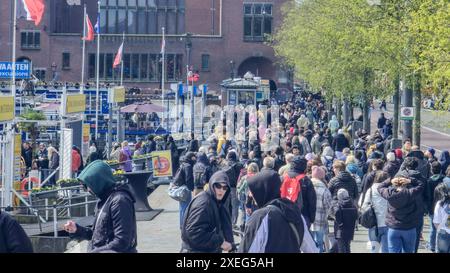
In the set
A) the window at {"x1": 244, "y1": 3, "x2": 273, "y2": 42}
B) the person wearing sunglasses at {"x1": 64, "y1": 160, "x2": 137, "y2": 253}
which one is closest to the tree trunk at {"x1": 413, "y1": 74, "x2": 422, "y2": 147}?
the person wearing sunglasses at {"x1": 64, "y1": 160, "x2": 137, "y2": 253}

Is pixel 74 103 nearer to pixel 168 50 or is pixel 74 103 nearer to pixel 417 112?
pixel 417 112


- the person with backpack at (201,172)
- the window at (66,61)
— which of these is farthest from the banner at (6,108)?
the window at (66,61)

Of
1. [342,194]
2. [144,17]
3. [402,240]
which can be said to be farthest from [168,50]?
[402,240]

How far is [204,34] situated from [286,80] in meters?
9.16

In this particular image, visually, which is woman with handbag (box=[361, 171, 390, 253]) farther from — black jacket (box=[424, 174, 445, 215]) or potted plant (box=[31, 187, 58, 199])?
potted plant (box=[31, 187, 58, 199])

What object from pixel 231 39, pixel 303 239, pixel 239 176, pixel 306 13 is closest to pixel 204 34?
pixel 231 39

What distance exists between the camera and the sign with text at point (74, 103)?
27859mm

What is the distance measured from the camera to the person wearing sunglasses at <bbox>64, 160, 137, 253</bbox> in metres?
8.76

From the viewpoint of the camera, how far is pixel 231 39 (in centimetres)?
9231

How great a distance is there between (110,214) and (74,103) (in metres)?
19.9

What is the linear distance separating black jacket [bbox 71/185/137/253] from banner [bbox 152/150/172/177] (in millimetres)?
20187

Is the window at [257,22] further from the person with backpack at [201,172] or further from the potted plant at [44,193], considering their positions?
the person with backpack at [201,172]

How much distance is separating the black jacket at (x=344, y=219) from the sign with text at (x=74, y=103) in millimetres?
13414

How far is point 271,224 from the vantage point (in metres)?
8.70
